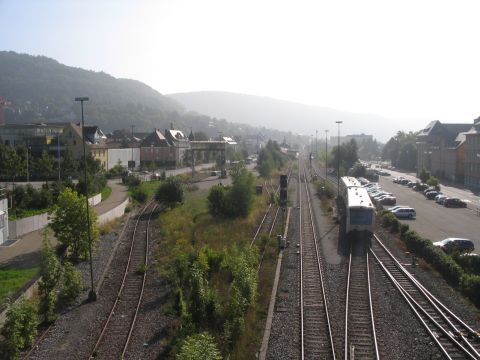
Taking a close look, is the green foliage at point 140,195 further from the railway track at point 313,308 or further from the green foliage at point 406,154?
the green foliage at point 406,154

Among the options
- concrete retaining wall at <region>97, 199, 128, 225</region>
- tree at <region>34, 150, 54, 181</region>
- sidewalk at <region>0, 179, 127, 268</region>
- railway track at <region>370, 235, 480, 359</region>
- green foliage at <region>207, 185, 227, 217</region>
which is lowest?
sidewalk at <region>0, 179, 127, 268</region>

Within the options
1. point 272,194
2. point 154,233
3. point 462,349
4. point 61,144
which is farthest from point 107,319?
point 61,144

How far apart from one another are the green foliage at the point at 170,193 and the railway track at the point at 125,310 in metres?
10.3

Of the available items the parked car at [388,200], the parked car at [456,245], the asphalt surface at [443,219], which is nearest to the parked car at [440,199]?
the asphalt surface at [443,219]

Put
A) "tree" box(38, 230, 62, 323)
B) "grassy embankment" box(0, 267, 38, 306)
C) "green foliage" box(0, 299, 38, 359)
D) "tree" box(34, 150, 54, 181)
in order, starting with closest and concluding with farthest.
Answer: "green foliage" box(0, 299, 38, 359)
"tree" box(38, 230, 62, 323)
"grassy embankment" box(0, 267, 38, 306)
"tree" box(34, 150, 54, 181)

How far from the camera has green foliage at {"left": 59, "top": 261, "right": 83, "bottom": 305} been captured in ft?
53.0

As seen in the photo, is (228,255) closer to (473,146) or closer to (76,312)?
(76,312)

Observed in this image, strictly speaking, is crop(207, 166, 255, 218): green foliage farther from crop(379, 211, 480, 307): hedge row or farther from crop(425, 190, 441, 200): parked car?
crop(425, 190, 441, 200): parked car

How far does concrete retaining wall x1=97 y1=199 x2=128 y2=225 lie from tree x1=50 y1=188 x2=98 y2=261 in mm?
6040

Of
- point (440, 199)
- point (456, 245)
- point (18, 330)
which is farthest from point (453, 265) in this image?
point (440, 199)

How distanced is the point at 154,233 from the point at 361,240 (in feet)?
34.2

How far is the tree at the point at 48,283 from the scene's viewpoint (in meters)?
14.6

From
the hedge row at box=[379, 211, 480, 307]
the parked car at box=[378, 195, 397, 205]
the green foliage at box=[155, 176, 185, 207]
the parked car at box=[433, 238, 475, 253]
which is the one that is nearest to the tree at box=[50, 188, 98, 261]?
the hedge row at box=[379, 211, 480, 307]

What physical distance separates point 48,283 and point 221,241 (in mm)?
10365
